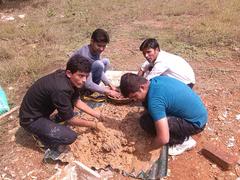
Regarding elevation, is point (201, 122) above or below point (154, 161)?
above

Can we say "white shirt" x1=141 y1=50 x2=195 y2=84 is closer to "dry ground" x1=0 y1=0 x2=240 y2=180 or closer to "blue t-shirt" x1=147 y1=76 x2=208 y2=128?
"dry ground" x1=0 y1=0 x2=240 y2=180

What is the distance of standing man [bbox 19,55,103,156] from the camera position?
10.6 feet

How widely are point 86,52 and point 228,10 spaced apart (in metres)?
4.05

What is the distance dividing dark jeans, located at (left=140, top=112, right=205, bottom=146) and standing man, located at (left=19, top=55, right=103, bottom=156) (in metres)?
0.48

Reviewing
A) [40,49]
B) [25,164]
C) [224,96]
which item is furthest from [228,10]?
[25,164]

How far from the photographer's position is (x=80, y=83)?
3.30 meters

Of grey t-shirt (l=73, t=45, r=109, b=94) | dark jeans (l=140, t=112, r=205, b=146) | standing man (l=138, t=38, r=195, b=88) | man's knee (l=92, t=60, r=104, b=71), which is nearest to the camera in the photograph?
dark jeans (l=140, t=112, r=205, b=146)

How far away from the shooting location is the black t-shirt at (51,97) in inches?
128

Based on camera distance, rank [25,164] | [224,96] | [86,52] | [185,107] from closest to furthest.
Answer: [185,107], [25,164], [86,52], [224,96]

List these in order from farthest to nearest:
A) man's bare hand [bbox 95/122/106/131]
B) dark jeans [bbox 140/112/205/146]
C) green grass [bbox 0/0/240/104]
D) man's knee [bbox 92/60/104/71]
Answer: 1. green grass [bbox 0/0/240/104]
2. man's knee [bbox 92/60/104/71]
3. man's bare hand [bbox 95/122/106/131]
4. dark jeans [bbox 140/112/205/146]

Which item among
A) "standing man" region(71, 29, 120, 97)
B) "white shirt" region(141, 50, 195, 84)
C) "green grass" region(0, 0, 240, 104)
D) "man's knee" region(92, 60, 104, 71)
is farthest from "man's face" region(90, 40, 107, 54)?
"green grass" region(0, 0, 240, 104)

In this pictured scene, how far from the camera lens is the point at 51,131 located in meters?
3.50

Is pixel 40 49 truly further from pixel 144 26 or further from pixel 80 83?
pixel 80 83

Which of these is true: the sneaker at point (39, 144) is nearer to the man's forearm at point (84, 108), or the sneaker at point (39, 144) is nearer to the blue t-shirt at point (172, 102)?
the man's forearm at point (84, 108)
